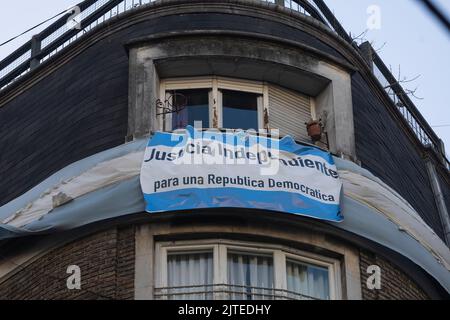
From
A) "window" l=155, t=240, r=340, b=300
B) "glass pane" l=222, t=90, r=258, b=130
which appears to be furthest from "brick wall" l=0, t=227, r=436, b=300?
"glass pane" l=222, t=90, r=258, b=130

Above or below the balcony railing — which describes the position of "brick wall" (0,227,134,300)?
below

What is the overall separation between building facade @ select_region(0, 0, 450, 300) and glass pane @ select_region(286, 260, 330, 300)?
0.06ft

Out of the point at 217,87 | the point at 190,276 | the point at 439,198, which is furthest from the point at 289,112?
the point at 439,198

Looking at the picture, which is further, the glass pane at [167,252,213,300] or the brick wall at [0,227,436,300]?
the brick wall at [0,227,436,300]

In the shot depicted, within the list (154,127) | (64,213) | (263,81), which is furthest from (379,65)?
(64,213)

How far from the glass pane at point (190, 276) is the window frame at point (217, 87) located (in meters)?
2.61

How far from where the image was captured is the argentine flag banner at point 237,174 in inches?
606

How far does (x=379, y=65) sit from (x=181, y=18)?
210 inches

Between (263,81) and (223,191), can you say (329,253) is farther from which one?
(263,81)

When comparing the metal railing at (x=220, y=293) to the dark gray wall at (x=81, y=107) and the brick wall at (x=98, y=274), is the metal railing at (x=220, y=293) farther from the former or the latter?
the dark gray wall at (x=81, y=107)

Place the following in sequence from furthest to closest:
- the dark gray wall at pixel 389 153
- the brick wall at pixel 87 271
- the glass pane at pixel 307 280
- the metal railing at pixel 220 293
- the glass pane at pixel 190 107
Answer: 1. the dark gray wall at pixel 389 153
2. the glass pane at pixel 190 107
3. the glass pane at pixel 307 280
4. the brick wall at pixel 87 271
5. the metal railing at pixel 220 293

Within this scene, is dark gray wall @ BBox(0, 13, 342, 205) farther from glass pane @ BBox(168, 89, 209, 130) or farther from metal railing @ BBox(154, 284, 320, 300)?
metal railing @ BBox(154, 284, 320, 300)

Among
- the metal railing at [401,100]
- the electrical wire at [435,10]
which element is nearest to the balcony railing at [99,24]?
the metal railing at [401,100]

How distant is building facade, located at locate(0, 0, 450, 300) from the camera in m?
A: 15.4
